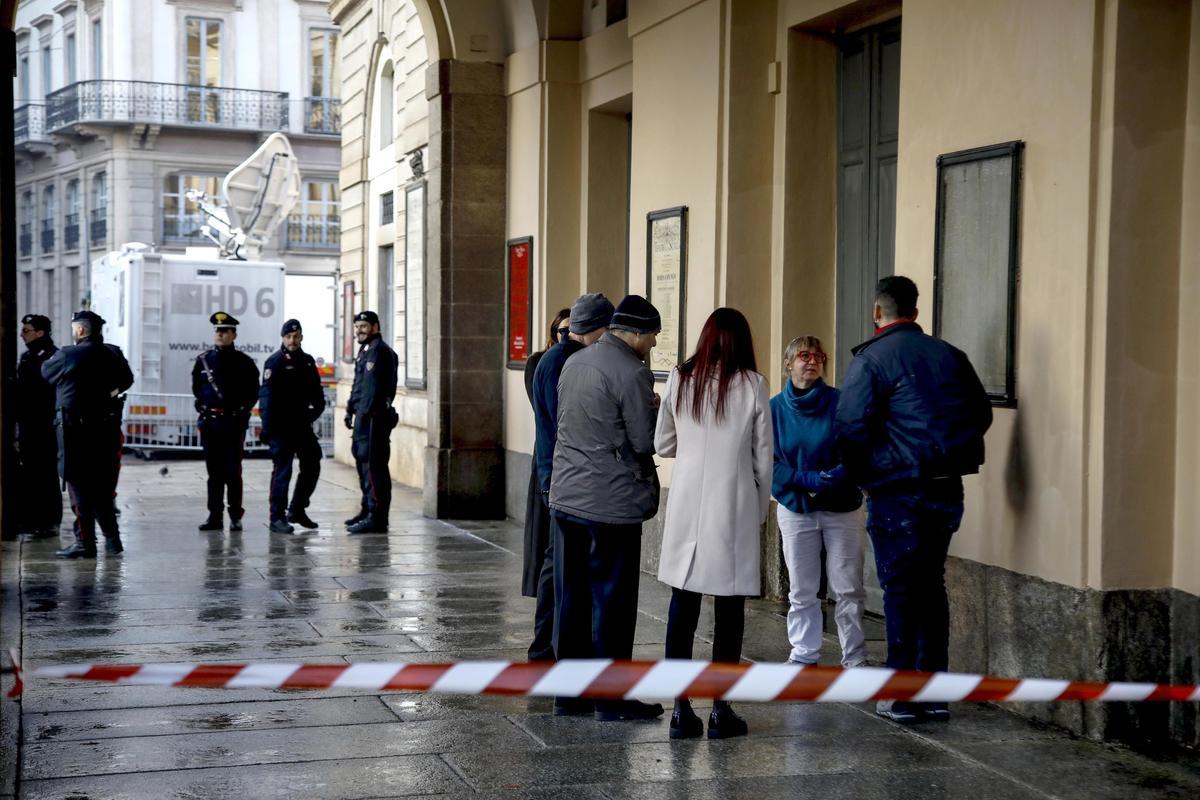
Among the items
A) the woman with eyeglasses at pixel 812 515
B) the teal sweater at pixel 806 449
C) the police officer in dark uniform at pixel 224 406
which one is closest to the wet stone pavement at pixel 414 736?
the woman with eyeglasses at pixel 812 515

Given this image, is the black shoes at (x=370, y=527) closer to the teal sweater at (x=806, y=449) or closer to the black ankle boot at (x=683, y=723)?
the teal sweater at (x=806, y=449)

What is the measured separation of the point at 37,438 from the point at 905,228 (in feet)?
25.8

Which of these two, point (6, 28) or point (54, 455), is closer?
point (6, 28)

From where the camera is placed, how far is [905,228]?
25.5ft

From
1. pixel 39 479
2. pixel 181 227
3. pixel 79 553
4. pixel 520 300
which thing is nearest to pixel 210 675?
pixel 79 553

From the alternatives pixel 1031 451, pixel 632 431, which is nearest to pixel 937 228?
pixel 1031 451

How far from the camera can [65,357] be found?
11.5 m

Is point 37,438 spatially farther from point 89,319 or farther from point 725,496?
point 725,496

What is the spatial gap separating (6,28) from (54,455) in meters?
3.38

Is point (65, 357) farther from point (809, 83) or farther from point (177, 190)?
point (177, 190)

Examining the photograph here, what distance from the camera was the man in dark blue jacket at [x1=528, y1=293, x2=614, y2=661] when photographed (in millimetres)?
6973

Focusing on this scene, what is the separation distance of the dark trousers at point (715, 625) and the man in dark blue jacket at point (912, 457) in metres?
0.71

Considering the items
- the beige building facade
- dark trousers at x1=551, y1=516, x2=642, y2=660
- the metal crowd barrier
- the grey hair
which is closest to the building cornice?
the beige building facade

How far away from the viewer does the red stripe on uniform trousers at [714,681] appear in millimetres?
4523
